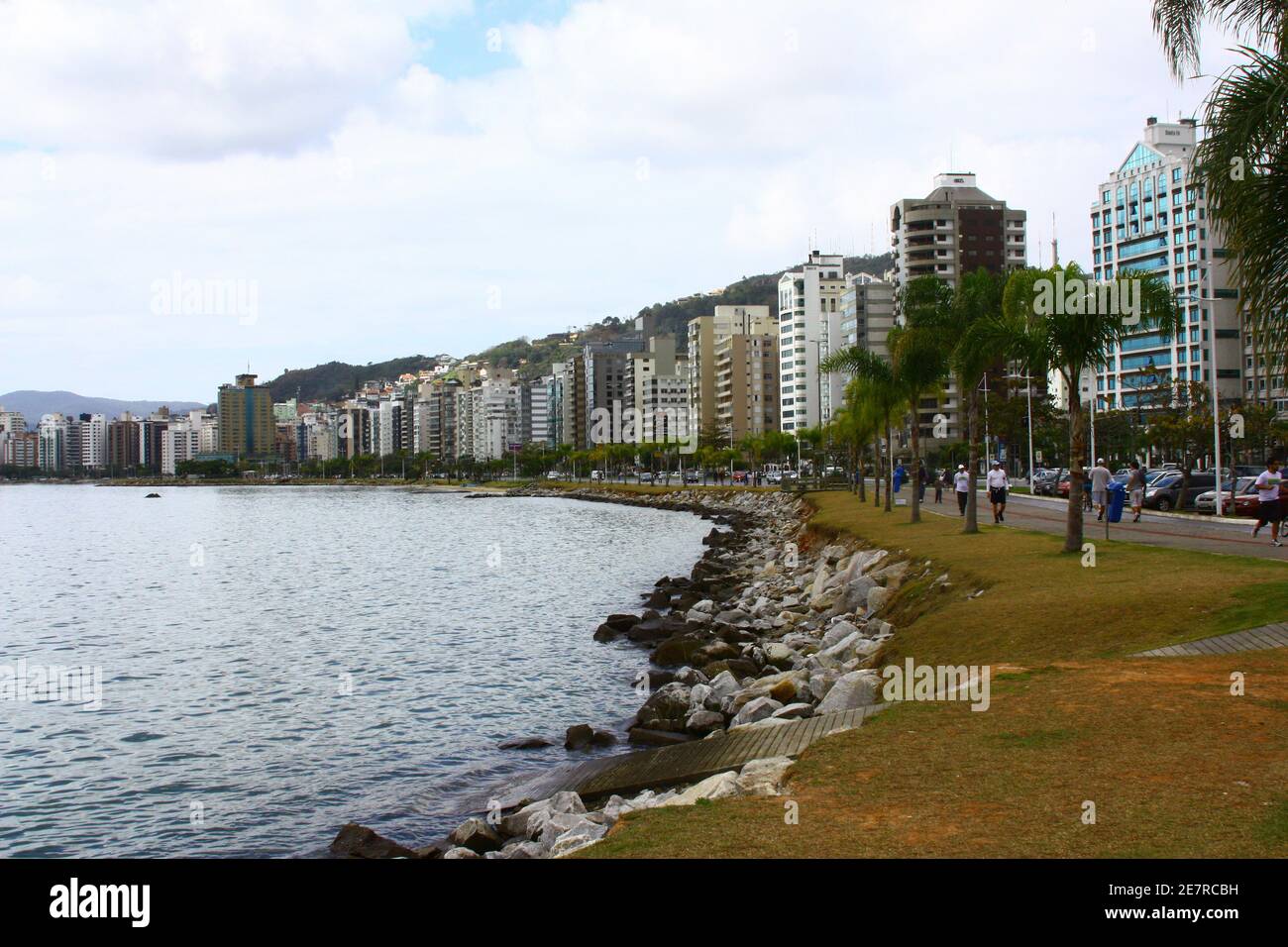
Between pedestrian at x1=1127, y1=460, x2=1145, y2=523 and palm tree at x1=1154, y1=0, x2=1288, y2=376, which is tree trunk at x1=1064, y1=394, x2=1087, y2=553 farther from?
pedestrian at x1=1127, y1=460, x2=1145, y2=523

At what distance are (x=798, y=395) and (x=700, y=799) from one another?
545 feet

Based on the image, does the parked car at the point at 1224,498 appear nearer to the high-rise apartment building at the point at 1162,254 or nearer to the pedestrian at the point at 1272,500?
the pedestrian at the point at 1272,500

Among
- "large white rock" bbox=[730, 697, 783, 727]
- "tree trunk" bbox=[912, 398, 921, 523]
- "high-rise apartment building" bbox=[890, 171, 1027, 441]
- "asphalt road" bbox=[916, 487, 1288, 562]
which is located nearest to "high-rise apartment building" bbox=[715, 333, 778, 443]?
"high-rise apartment building" bbox=[890, 171, 1027, 441]

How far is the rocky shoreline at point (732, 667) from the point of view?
12362 mm

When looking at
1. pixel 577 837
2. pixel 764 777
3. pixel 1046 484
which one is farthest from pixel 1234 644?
pixel 1046 484

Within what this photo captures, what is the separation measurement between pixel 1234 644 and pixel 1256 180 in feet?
19.2

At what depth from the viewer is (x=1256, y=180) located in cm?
1345

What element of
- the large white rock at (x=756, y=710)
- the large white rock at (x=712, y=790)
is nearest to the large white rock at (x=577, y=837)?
the large white rock at (x=712, y=790)

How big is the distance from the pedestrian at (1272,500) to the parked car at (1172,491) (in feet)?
70.2

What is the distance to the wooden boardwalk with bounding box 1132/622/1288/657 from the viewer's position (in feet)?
45.9

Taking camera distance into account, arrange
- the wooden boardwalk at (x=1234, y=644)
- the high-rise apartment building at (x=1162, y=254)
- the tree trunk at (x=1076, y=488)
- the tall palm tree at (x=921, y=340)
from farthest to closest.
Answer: the high-rise apartment building at (x=1162, y=254), the tall palm tree at (x=921, y=340), the tree trunk at (x=1076, y=488), the wooden boardwalk at (x=1234, y=644)

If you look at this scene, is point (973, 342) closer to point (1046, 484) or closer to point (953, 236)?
point (1046, 484)

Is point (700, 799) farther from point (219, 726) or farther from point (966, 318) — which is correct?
point (966, 318)
